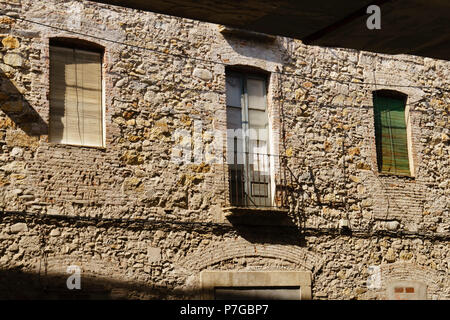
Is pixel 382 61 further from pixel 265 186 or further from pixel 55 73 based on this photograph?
pixel 55 73

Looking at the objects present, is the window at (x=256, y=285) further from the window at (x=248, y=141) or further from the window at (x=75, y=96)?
the window at (x=75, y=96)

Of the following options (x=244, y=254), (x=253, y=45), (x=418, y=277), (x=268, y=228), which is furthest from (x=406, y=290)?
(x=253, y=45)

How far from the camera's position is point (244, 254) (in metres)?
10.9

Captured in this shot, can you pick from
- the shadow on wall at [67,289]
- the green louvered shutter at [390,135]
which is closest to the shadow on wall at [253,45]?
the green louvered shutter at [390,135]

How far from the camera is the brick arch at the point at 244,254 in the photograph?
34.5 feet

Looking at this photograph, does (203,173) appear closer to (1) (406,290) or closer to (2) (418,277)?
(1) (406,290)

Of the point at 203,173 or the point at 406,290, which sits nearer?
the point at 203,173

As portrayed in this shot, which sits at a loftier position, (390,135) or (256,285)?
(390,135)

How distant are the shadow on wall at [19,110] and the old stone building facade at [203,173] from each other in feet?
0.06

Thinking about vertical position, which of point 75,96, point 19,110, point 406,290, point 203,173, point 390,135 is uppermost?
point 75,96

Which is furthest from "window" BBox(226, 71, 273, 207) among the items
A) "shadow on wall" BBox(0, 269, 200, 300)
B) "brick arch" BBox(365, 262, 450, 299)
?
"brick arch" BBox(365, 262, 450, 299)

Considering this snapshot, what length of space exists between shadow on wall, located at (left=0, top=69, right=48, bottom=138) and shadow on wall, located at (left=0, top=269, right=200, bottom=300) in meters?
1.89

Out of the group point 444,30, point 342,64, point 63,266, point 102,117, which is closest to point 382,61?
point 342,64

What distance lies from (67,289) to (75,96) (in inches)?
105
